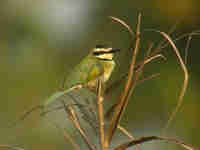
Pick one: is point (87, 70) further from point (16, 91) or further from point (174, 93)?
point (16, 91)

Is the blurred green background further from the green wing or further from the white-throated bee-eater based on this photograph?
the green wing

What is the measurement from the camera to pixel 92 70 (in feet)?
3.68

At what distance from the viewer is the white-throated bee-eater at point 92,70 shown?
0.97 meters

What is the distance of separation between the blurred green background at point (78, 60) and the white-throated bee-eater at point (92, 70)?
0.53 m

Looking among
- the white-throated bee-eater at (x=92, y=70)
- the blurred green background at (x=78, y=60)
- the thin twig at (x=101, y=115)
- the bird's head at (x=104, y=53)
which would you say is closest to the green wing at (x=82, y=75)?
the white-throated bee-eater at (x=92, y=70)

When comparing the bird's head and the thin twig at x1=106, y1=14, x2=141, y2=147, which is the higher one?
the thin twig at x1=106, y1=14, x2=141, y2=147

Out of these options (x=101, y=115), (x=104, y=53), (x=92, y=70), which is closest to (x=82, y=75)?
(x=92, y=70)

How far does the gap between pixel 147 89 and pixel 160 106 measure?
0.38 ft

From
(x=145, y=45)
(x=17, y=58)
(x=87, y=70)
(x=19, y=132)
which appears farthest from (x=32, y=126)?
(x=87, y=70)

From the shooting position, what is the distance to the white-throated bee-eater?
965mm

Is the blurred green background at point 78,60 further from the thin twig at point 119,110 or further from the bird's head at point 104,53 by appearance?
the thin twig at point 119,110

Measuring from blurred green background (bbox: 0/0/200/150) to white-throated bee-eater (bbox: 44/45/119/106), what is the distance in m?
0.53

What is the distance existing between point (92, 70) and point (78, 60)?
1.28 metres

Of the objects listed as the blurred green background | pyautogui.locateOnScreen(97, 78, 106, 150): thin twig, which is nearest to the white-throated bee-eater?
pyautogui.locateOnScreen(97, 78, 106, 150): thin twig
